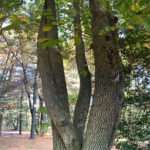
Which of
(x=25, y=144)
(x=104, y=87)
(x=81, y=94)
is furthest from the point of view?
(x=25, y=144)

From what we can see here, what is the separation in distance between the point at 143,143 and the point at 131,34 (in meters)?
2.39

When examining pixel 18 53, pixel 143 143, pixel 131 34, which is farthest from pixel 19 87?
pixel 131 34

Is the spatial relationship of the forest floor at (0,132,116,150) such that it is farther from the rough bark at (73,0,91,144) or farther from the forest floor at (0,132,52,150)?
the rough bark at (73,0,91,144)

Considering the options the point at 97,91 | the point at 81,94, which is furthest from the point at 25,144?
the point at 97,91

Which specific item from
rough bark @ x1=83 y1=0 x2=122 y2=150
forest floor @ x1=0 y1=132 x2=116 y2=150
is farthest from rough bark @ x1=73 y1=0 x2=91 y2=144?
forest floor @ x1=0 y1=132 x2=116 y2=150

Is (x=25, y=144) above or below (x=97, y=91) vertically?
below

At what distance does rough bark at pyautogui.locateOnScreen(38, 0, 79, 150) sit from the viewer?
10.9 ft

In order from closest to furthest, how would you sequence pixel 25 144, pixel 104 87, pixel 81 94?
pixel 104 87
pixel 81 94
pixel 25 144

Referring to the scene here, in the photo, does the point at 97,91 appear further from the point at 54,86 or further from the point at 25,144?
the point at 25,144

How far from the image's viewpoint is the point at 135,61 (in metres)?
5.06

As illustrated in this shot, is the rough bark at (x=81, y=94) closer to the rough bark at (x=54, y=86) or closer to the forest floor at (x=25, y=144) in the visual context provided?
the rough bark at (x=54, y=86)

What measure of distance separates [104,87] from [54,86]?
1.61 ft

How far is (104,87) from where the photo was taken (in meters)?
3.31

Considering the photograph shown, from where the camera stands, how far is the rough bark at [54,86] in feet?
10.9
